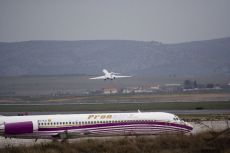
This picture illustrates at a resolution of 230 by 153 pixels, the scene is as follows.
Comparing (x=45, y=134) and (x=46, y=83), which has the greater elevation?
(x=46, y=83)

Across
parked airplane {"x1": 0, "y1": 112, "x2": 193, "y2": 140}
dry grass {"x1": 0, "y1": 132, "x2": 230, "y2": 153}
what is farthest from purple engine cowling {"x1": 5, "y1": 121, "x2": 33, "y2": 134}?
dry grass {"x1": 0, "y1": 132, "x2": 230, "y2": 153}

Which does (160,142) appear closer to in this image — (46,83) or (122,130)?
(122,130)

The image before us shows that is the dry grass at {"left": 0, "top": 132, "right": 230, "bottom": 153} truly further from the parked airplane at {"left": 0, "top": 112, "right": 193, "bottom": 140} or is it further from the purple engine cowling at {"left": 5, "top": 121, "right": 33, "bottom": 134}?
the purple engine cowling at {"left": 5, "top": 121, "right": 33, "bottom": 134}

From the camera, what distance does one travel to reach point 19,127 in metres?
37.1

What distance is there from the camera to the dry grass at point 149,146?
87.8ft

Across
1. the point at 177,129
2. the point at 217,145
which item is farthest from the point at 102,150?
the point at 177,129

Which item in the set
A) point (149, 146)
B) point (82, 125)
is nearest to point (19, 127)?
point (82, 125)

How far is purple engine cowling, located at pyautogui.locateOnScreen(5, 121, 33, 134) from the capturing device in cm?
3691

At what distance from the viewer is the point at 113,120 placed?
38.1m

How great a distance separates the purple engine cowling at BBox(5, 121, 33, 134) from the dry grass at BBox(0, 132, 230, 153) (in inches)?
318

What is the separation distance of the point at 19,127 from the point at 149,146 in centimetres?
1343

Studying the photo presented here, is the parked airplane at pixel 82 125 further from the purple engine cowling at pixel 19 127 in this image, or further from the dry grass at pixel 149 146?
the dry grass at pixel 149 146

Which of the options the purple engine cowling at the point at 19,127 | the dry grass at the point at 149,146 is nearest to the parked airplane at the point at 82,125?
the purple engine cowling at the point at 19,127

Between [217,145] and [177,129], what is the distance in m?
12.2
